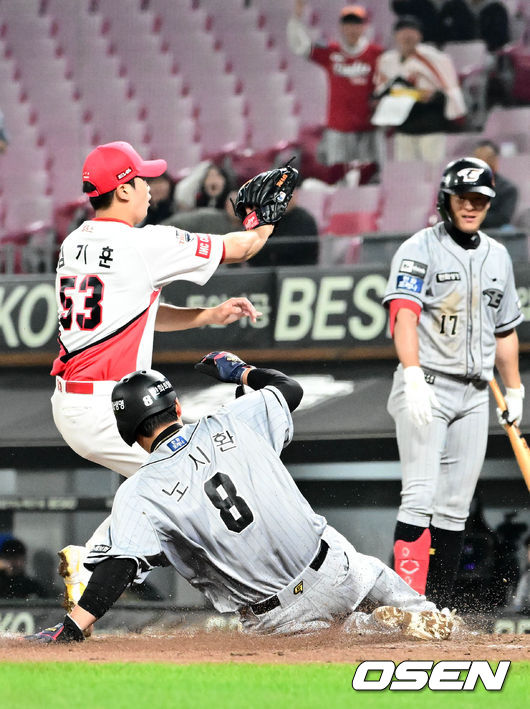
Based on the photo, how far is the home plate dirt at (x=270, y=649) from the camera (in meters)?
3.32

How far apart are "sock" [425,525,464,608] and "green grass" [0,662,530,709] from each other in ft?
5.59

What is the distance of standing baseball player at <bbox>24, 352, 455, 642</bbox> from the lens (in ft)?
11.3

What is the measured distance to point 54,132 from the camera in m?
10.0

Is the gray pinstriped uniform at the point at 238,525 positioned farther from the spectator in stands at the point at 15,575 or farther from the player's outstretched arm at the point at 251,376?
the spectator in stands at the point at 15,575

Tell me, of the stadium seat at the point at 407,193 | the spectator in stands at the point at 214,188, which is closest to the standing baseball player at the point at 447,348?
the stadium seat at the point at 407,193

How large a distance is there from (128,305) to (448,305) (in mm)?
1446

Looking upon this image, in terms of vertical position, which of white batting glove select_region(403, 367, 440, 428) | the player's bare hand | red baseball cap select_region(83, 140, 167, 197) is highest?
red baseball cap select_region(83, 140, 167, 197)

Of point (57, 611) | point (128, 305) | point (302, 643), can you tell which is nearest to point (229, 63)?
point (57, 611)

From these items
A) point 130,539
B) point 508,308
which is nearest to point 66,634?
point 130,539

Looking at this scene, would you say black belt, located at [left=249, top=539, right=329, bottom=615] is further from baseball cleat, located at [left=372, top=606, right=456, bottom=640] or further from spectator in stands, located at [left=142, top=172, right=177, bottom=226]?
spectator in stands, located at [left=142, top=172, right=177, bottom=226]

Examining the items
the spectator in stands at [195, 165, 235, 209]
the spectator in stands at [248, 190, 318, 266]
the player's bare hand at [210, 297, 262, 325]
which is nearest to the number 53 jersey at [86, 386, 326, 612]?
the player's bare hand at [210, 297, 262, 325]

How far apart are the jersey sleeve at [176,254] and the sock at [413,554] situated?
4.36 ft

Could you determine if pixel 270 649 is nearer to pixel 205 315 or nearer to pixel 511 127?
pixel 205 315

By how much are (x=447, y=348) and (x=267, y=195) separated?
1.10 meters
